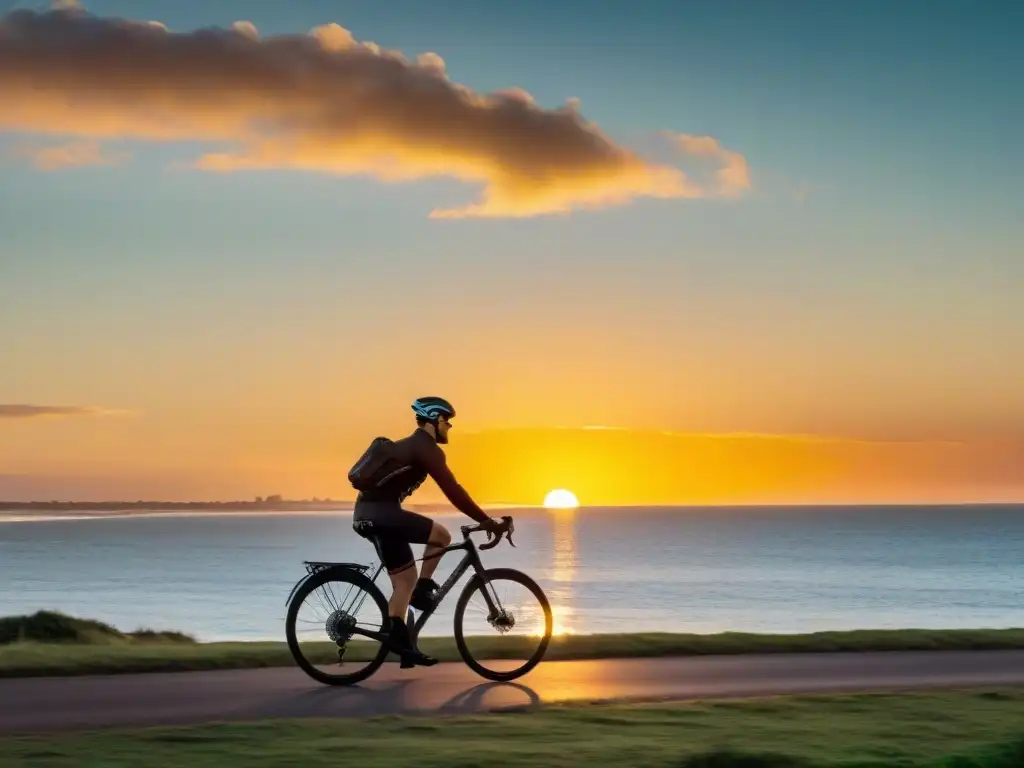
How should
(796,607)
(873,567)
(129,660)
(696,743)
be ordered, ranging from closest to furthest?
(696,743) < (129,660) < (796,607) < (873,567)

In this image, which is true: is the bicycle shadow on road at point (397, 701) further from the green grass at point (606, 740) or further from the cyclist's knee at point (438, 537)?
the cyclist's knee at point (438, 537)

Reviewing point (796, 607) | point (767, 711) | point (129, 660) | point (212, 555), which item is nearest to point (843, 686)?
point (767, 711)

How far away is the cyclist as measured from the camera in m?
12.5

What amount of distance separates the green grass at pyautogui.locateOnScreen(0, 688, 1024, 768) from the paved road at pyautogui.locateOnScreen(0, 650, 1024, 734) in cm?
78

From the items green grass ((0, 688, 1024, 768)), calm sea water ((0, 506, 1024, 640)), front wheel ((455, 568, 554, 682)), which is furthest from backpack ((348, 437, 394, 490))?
calm sea water ((0, 506, 1024, 640))

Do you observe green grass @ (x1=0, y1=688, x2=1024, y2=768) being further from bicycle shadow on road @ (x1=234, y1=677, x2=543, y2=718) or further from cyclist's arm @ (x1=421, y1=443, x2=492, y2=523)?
cyclist's arm @ (x1=421, y1=443, x2=492, y2=523)

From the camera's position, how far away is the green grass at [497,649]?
43.5 ft

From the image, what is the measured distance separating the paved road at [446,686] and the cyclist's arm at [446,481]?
5.16 ft

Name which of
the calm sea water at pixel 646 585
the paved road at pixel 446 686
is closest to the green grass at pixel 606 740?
the paved road at pixel 446 686

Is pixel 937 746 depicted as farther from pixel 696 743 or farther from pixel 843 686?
pixel 843 686

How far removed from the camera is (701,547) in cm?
17962

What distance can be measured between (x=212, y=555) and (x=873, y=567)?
77.4m

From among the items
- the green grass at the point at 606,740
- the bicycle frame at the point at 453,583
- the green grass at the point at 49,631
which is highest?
the bicycle frame at the point at 453,583

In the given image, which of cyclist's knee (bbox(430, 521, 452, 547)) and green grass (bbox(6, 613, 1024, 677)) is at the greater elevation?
cyclist's knee (bbox(430, 521, 452, 547))
